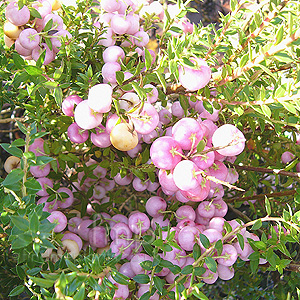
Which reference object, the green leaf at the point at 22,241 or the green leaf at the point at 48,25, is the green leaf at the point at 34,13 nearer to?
the green leaf at the point at 48,25

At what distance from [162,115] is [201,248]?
0.85ft

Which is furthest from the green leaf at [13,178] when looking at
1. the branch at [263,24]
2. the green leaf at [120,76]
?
the branch at [263,24]

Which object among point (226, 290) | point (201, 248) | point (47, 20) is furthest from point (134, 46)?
point (226, 290)

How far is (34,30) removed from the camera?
500 millimetres

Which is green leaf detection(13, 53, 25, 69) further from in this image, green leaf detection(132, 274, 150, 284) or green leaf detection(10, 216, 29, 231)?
green leaf detection(132, 274, 150, 284)

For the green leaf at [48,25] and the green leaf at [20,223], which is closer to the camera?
the green leaf at [20,223]

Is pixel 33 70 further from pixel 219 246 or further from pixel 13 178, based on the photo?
pixel 219 246

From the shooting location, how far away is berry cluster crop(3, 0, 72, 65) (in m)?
0.49

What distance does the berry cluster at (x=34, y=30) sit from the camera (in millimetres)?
492

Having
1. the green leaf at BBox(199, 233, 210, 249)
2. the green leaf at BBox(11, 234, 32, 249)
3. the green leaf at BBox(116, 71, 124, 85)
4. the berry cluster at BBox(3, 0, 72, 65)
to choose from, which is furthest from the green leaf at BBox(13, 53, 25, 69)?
the green leaf at BBox(199, 233, 210, 249)

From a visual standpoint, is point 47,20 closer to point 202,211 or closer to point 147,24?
point 147,24

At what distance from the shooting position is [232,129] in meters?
0.46

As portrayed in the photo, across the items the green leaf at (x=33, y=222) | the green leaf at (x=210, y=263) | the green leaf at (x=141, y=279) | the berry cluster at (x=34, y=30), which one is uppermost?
the berry cluster at (x=34, y=30)

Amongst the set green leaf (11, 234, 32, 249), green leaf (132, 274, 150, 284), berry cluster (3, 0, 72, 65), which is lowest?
green leaf (132, 274, 150, 284)
